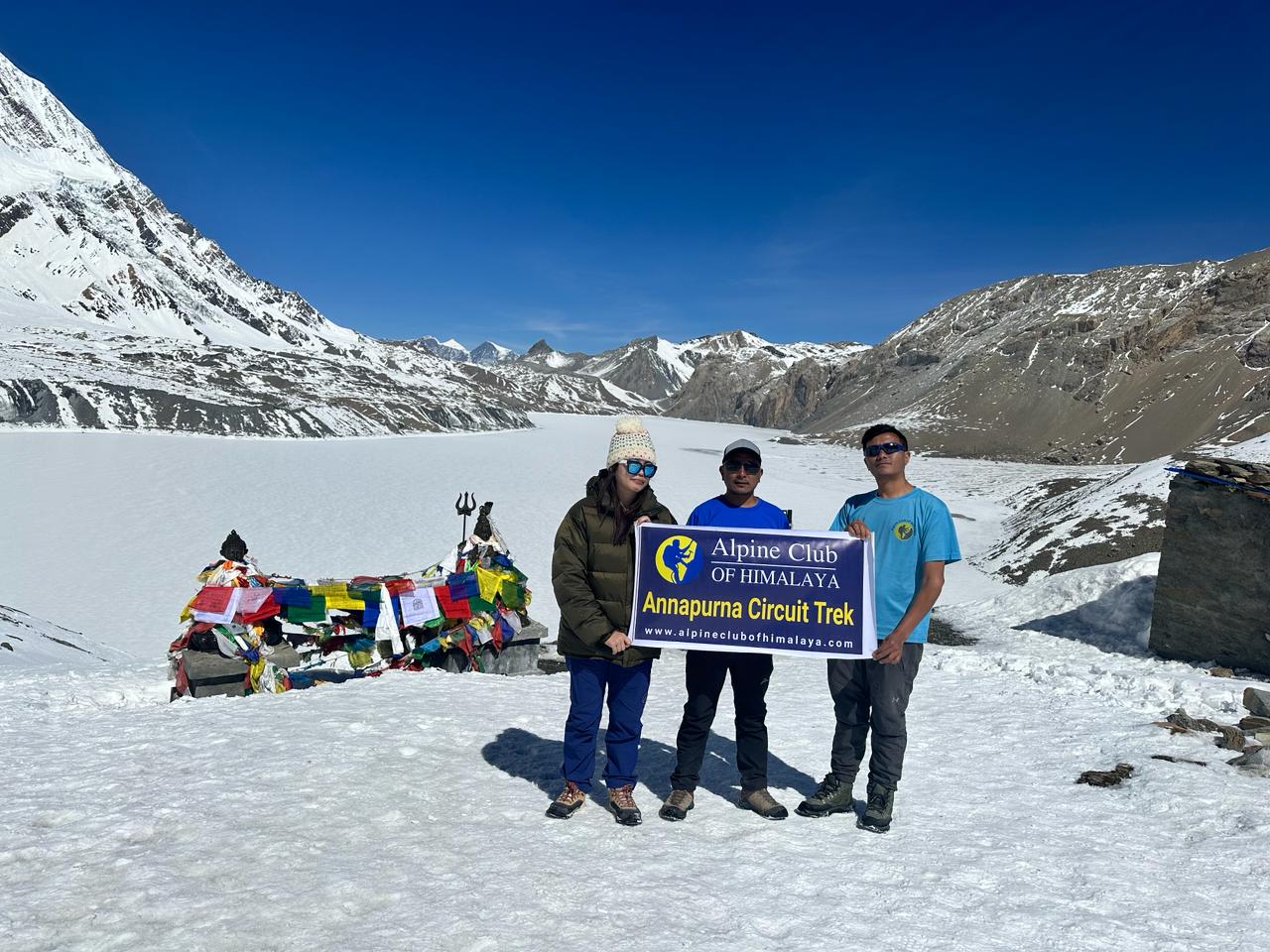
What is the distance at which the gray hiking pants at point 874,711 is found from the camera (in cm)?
463

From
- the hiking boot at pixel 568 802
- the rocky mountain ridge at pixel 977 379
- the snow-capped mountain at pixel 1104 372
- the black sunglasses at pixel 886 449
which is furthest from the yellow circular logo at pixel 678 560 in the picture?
the snow-capped mountain at pixel 1104 372

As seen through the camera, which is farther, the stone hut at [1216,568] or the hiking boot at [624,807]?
the stone hut at [1216,568]

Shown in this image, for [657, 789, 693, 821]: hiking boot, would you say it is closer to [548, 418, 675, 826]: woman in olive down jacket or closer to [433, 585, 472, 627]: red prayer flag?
[548, 418, 675, 826]: woman in olive down jacket

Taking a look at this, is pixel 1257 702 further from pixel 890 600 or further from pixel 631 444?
pixel 631 444

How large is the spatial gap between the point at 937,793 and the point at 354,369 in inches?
5235

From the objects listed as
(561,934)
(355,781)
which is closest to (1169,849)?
(561,934)

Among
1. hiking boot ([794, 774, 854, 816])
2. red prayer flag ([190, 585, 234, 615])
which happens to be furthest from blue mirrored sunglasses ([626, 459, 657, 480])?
red prayer flag ([190, 585, 234, 615])

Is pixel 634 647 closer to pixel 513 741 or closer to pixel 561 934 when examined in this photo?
pixel 561 934

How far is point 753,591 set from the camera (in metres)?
4.84

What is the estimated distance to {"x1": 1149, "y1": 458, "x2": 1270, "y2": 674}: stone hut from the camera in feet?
31.7

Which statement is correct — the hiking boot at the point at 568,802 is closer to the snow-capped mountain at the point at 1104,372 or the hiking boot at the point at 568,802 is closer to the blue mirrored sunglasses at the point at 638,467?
the blue mirrored sunglasses at the point at 638,467

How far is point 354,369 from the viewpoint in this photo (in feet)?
414

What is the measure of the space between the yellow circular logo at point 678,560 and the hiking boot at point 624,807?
1434mm

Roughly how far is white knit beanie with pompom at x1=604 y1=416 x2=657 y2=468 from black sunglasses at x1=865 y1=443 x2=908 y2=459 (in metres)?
1.39
